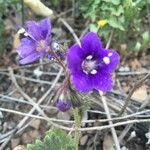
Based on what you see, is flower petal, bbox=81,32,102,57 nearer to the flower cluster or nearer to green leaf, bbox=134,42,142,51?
the flower cluster

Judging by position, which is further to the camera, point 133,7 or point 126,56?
point 126,56

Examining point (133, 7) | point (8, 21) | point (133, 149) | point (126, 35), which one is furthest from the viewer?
point (8, 21)

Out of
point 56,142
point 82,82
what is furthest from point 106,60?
point 56,142

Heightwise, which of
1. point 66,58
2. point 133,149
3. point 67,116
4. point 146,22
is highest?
point 146,22

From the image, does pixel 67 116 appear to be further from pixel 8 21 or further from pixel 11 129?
pixel 8 21

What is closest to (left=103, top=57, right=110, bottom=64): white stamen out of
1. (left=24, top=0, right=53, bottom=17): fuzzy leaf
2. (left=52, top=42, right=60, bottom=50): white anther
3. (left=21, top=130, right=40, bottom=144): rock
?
(left=52, top=42, right=60, bottom=50): white anther

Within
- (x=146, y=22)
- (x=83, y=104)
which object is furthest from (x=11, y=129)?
(x=146, y=22)
